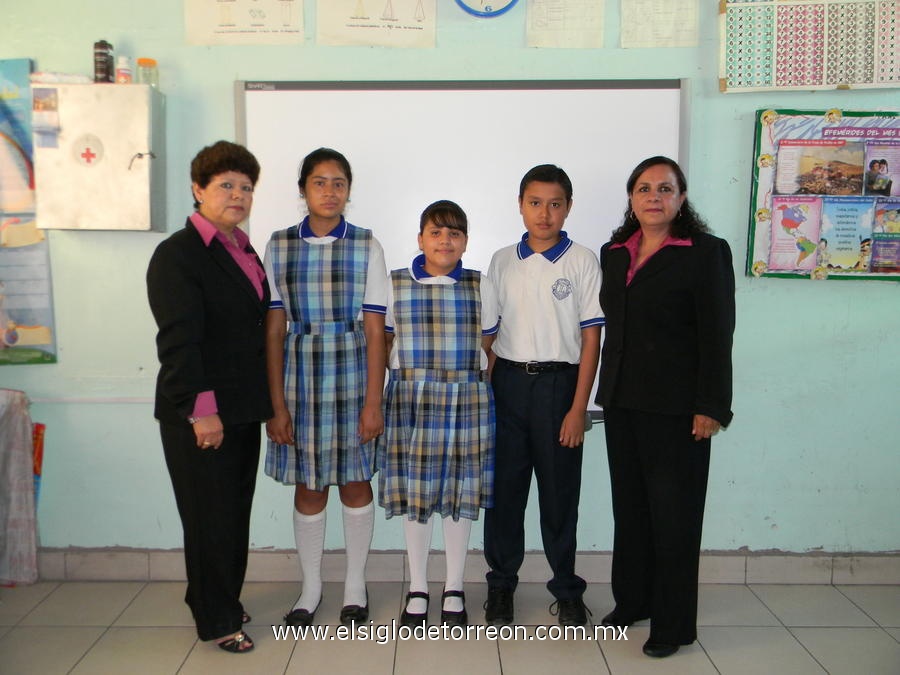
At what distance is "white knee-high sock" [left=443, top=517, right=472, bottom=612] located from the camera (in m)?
2.12

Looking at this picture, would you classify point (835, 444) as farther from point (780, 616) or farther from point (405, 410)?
point (405, 410)

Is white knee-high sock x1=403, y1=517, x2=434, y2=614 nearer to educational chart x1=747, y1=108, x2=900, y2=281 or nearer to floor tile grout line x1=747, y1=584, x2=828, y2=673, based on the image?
floor tile grout line x1=747, y1=584, x2=828, y2=673

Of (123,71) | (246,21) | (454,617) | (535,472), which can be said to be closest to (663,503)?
(535,472)

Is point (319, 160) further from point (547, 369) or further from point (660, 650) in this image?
point (660, 650)

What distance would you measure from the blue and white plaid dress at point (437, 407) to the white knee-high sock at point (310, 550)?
28 centimetres

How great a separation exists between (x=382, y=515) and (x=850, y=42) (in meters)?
2.36

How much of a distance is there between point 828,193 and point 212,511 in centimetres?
227

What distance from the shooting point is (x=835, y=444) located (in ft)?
8.05

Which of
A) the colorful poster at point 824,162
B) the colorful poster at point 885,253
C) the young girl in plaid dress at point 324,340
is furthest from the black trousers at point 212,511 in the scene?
the colorful poster at point 885,253

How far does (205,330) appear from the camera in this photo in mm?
1821

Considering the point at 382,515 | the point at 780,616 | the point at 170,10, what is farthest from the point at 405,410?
the point at 170,10

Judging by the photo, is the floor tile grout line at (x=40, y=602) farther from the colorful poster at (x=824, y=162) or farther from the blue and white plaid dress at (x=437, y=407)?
the colorful poster at (x=824, y=162)

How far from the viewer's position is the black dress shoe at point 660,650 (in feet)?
6.41

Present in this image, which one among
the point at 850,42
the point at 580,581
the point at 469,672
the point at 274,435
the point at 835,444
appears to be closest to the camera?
the point at 469,672
